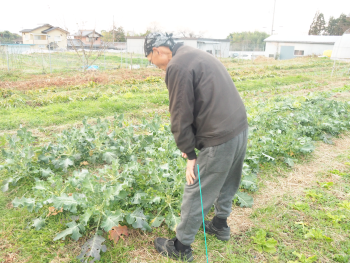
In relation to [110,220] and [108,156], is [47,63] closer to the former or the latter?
[108,156]

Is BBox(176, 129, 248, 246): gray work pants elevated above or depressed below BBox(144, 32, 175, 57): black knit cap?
A: below

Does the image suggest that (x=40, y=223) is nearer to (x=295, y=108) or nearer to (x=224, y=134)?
(x=224, y=134)

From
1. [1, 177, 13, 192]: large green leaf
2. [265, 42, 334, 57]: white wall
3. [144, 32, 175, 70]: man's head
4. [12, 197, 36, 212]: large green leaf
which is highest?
[265, 42, 334, 57]: white wall

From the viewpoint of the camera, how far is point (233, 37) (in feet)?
254

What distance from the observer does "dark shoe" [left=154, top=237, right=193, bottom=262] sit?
98.9 inches

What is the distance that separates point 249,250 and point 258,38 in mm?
80336

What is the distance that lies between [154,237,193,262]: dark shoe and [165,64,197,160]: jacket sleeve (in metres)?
1.05

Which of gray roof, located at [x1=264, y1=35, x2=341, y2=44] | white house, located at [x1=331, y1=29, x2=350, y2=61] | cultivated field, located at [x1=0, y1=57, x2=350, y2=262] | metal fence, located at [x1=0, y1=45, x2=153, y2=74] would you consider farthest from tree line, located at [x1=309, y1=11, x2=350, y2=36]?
cultivated field, located at [x1=0, y1=57, x2=350, y2=262]

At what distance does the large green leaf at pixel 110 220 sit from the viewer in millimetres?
2596

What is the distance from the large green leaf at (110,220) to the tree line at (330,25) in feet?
217

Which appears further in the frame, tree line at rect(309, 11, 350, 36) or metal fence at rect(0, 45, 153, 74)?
tree line at rect(309, 11, 350, 36)

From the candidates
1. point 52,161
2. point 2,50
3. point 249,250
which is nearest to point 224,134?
point 249,250

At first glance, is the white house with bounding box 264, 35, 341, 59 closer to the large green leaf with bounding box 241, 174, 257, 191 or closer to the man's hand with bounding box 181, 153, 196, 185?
the large green leaf with bounding box 241, 174, 257, 191

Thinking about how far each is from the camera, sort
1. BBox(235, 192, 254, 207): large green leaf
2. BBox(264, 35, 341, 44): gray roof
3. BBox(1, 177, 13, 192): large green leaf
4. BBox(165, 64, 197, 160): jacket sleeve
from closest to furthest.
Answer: BBox(165, 64, 197, 160): jacket sleeve, BBox(235, 192, 254, 207): large green leaf, BBox(1, 177, 13, 192): large green leaf, BBox(264, 35, 341, 44): gray roof
